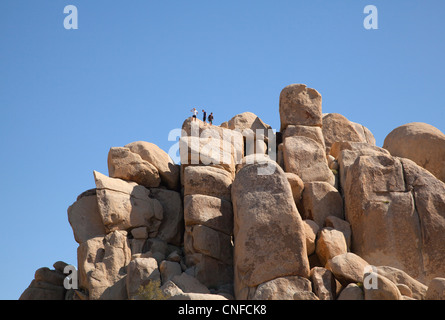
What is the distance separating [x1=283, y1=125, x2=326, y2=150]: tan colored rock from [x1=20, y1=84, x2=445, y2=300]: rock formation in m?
0.07

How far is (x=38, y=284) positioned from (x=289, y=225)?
11.7 meters

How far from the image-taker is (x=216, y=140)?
34.5 metres

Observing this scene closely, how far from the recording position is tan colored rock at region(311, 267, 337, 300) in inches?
1042

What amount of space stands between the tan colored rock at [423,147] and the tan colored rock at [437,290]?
1129 cm

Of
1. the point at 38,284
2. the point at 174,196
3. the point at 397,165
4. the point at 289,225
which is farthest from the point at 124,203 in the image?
the point at 397,165

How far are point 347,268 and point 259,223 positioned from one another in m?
3.76

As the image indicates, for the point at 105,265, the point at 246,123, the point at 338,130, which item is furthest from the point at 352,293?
the point at 338,130

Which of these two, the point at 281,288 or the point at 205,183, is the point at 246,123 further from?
the point at 281,288

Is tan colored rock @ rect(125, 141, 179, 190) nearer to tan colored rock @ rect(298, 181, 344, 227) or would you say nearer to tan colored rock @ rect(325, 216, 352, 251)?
tan colored rock @ rect(298, 181, 344, 227)

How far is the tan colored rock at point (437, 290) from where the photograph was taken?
25.2 m

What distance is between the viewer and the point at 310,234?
29547 millimetres

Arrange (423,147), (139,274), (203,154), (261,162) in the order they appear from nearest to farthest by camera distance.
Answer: (139,274) → (261,162) → (203,154) → (423,147)

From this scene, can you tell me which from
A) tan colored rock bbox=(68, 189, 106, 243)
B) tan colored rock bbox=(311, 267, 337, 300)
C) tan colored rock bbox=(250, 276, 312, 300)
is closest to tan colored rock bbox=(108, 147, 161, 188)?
tan colored rock bbox=(68, 189, 106, 243)
